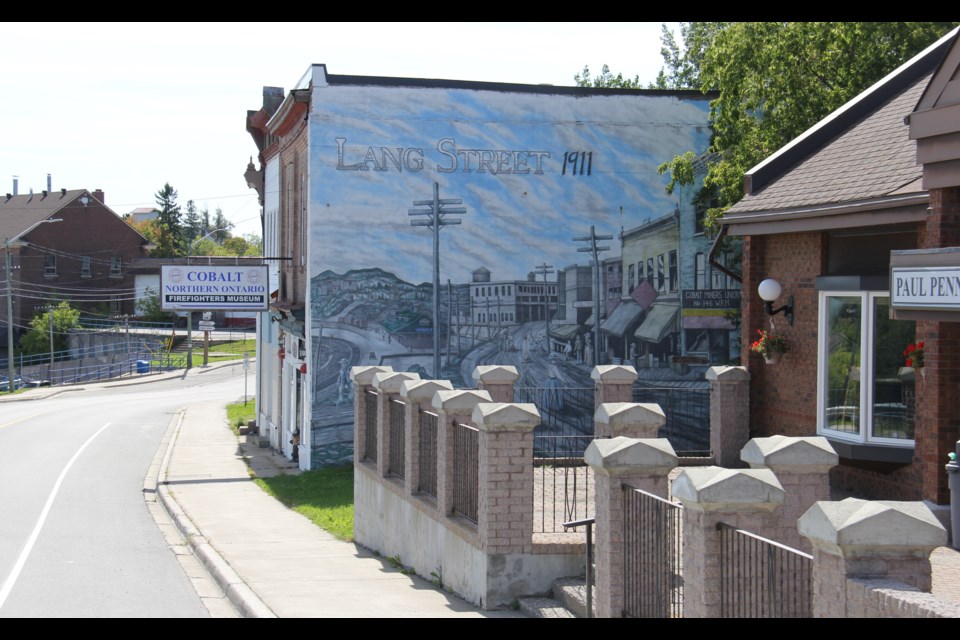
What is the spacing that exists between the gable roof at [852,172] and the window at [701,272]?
8.60 metres

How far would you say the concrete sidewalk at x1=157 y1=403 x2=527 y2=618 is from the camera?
35.4ft

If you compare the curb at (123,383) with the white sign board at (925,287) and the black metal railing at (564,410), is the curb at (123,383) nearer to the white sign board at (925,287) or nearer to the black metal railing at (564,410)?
the black metal railing at (564,410)

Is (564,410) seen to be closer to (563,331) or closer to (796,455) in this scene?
(563,331)

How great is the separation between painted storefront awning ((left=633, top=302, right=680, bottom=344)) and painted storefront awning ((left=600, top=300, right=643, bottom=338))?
0.26 meters

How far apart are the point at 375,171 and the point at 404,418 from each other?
35.6 ft

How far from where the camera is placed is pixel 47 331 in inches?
2955

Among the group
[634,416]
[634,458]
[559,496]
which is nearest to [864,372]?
[634,416]

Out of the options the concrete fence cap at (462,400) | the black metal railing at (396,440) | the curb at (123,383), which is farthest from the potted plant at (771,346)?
the curb at (123,383)

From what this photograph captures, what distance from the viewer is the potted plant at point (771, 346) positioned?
1423cm

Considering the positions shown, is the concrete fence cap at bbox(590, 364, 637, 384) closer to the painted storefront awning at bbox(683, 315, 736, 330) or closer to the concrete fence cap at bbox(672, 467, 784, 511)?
the concrete fence cap at bbox(672, 467, 784, 511)

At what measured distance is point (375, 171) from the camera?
77.2ft

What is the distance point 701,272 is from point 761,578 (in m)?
18.5
